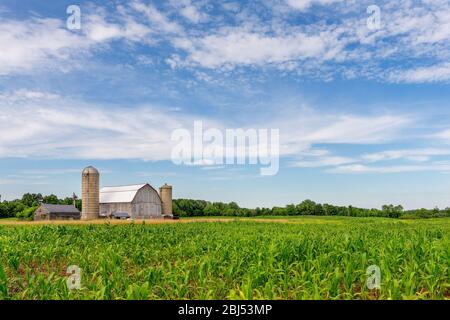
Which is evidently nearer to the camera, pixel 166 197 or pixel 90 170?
pixel 90 170

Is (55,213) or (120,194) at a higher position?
(120,194)

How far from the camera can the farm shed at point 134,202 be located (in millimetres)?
56734

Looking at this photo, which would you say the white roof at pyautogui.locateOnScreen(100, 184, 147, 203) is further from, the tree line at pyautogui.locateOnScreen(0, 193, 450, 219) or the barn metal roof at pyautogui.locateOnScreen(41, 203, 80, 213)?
the tree line at pyautogui.locateOnScreen(0, 193, 450, 219)

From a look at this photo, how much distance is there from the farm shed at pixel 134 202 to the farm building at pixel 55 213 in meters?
4.71

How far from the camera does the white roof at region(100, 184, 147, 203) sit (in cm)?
5750

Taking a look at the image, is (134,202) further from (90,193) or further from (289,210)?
(289,210)

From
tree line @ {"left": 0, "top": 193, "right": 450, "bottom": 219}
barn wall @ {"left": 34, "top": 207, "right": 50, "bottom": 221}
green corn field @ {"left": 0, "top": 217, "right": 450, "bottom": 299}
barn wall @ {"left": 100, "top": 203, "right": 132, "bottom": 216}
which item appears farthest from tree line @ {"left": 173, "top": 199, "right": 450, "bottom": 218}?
green corn field @ {"left": 0, "top": 217, "right": 450, "bottom": 299}

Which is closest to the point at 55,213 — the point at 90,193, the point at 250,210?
the point at 90,193

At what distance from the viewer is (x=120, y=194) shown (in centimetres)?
5981

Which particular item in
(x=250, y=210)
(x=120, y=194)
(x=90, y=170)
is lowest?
(x=250, y=210)

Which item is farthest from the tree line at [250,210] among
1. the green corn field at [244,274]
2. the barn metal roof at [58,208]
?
the green corn field at [244,274]

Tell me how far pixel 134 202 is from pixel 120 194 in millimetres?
4297

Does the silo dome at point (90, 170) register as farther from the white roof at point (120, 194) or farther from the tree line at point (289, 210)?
the tree line at point (289, 210)
